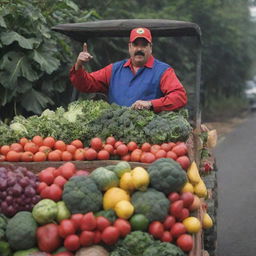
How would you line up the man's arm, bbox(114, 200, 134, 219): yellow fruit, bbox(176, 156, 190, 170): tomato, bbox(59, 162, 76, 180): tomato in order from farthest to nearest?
the man's arm → bbox(176, 156, 190, 170): tomato → bbox(59, 162, 76, 180): tomato → bbox(114, 200, 134, 219): yellow fruit

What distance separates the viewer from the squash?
416 cm

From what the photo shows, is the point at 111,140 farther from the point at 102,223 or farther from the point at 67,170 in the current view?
the point at 102,223

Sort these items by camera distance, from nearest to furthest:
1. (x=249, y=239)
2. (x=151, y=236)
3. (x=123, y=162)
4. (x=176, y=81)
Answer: (x=151, y=236), (x=123, y=162), (x=176, y=81), (x=249, y=239)

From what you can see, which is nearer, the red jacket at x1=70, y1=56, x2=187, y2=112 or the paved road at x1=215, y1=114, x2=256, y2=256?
the red jacket at x1=70, y1=56, x2=187, y2=112

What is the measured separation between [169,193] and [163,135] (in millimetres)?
782

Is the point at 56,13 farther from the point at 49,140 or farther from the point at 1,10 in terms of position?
the point at 49,140

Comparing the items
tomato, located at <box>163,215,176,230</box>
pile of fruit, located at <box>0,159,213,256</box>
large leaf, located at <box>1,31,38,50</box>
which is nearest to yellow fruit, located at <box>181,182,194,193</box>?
pile of fruit, located at <box>0,159,213,256</box>

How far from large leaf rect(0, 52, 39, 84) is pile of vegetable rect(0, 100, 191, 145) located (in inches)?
123

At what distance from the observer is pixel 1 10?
8.85 m

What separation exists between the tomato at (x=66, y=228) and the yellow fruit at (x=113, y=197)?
1.01 feet

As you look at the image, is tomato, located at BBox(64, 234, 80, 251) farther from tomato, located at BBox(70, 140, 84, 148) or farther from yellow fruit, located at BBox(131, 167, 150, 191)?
tomato, located at BBox(70, 140, 84, 148)

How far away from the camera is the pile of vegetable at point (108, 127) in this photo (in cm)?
491

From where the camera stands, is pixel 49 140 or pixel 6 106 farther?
pixel 6 106

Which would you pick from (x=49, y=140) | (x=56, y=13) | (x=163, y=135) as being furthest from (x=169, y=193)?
(x=56, y=13)
